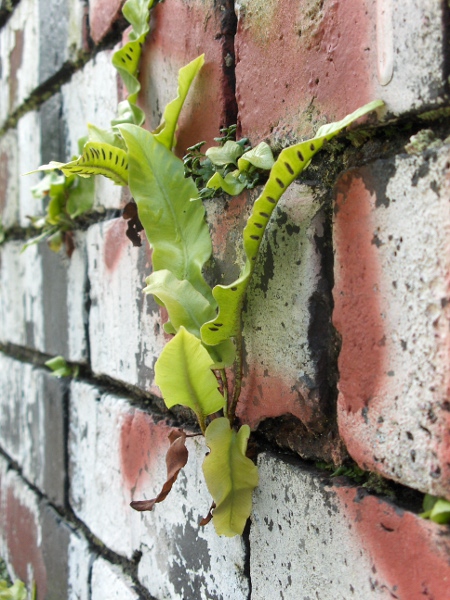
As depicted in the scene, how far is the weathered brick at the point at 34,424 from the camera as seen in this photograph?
1839mm

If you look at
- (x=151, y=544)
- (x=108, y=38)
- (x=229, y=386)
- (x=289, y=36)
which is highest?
(x=108, y=38)

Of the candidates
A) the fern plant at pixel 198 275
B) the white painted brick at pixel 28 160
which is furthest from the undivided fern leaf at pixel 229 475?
the white painted brick at pixel 28 160

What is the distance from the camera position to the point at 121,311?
1462 millimetres

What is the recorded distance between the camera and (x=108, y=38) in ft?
5.04

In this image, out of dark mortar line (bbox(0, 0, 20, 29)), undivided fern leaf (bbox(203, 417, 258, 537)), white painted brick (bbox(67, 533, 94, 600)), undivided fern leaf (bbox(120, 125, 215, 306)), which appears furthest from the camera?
dark mortar line (bbox(0, 0, 20, 29))

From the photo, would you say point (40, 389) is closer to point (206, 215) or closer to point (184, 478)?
point (184, 478)

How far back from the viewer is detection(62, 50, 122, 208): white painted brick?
1.51 m

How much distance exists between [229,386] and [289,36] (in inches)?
21.4

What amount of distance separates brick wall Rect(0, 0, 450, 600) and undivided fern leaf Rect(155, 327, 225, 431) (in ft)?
0.30

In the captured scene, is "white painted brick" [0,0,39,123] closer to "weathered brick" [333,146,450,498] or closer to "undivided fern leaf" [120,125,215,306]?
"undivided fern leaf" [120,125,215,306]

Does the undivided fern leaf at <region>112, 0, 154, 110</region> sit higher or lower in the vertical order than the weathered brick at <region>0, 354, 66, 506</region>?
higher

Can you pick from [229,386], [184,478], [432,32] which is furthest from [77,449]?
[432,32]

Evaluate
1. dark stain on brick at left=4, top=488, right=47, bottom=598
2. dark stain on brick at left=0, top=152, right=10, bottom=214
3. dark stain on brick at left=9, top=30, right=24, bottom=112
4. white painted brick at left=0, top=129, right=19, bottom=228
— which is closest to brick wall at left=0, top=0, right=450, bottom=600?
dark stain on brick at left=4, top=488, right=47, bottom=598

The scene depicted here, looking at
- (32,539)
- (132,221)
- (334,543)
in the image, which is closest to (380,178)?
(334,543)
